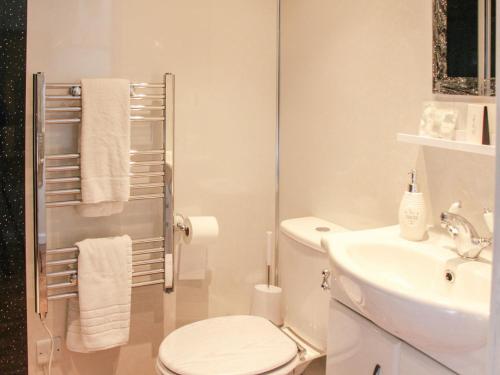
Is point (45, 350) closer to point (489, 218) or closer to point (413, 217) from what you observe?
point (413, 217)

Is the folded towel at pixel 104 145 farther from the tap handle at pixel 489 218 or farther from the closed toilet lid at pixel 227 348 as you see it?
→ the tap handle at pixel 489 218

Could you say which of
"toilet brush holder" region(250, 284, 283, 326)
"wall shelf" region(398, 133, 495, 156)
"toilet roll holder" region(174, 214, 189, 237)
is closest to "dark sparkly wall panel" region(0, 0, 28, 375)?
"toilet roll holder" region(174, 214, 189, 237)

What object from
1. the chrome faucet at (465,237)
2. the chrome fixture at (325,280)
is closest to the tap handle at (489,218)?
the chrome faucet at (465,237)

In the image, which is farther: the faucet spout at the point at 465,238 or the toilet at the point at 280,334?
the toilet at the point at 280,334

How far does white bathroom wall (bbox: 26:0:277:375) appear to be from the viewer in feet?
6.88

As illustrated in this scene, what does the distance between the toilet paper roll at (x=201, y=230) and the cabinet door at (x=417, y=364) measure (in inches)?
42.4

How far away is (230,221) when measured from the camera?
2.49 meters

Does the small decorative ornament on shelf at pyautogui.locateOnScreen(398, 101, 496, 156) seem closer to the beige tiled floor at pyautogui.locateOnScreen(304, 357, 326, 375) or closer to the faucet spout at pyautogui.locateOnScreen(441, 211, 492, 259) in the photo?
the faucet spout at pyautogui.locateOnScreen(441, 211, 492, 259)

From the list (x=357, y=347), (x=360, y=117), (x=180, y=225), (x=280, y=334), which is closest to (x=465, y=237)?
(x=357, y=347)

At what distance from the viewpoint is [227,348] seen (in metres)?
1.89

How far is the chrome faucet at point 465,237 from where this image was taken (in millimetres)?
1429

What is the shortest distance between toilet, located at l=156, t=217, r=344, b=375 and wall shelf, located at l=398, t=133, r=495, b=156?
0.51 metres

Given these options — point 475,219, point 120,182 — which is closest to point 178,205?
point 120,182

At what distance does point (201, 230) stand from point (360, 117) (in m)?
0.78
